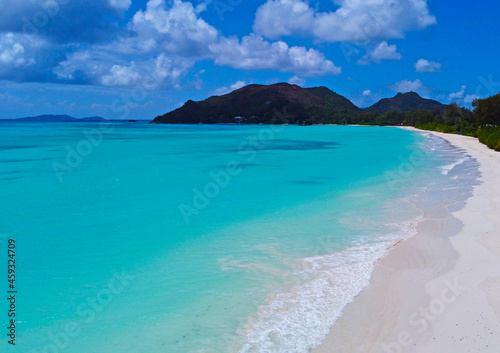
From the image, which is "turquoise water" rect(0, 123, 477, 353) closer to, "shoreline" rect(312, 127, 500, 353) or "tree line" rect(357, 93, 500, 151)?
"shoreline" rect(312, 127, 500, 353)

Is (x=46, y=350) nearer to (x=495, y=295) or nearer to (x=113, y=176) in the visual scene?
(x=495, y=295)

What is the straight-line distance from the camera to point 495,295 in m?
6.50

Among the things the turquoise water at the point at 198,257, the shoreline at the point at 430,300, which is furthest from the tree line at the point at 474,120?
the shoreline at the point at 430,300

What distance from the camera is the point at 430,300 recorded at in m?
6.56

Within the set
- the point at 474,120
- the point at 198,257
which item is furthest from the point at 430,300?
the point at 474,120

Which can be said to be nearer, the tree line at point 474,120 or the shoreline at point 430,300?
the shoreline at point 430,300

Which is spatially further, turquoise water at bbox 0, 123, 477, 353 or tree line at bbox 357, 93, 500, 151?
tree line at bbox 357, 93, 500, 151

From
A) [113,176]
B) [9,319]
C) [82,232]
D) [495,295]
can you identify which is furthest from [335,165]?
[9,319]

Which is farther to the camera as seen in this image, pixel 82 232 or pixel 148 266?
pixel 82 232

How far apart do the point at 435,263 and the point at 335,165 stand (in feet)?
73.5

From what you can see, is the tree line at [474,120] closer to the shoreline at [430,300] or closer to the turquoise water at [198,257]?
the turquoise water at [198,257]

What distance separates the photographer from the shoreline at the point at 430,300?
5391mm

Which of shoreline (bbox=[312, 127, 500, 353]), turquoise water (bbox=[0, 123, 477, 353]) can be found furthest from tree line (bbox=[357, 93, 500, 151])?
shoreline (bbox=[312, 127, 500, 353])

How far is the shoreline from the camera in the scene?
17.7 ft
